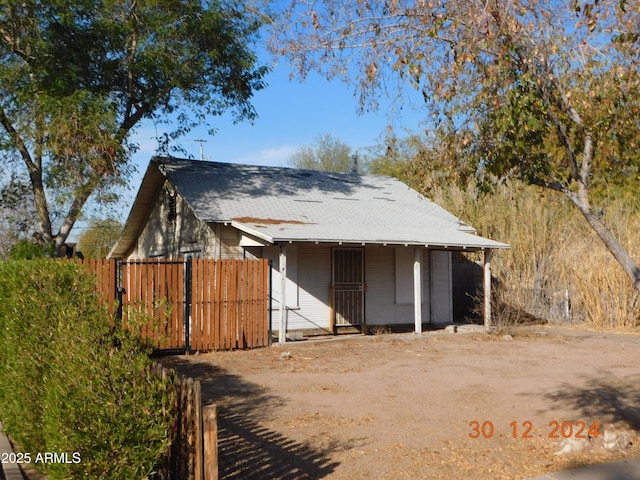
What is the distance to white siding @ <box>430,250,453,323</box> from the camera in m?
20.5

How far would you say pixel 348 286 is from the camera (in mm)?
18406

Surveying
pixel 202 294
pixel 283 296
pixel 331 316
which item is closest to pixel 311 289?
pixel 331 316

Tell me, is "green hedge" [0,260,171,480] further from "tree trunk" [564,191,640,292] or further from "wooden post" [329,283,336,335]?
"wooden post" [329,283,336,335]

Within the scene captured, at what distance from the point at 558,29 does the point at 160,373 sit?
223 inches

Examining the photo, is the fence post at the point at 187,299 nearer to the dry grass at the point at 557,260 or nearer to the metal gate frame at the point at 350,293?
the metal gate frame at the point at 350,293

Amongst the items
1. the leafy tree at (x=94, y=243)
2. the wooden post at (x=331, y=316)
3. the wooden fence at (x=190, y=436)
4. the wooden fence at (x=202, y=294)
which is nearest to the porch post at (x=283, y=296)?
the wooden fence at (x=202, y=294)

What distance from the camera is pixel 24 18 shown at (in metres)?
17.2

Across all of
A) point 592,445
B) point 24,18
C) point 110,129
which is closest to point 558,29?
point 592,445

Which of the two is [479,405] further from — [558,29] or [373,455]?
[558,29]

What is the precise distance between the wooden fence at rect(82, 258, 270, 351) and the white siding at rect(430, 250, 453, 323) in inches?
289

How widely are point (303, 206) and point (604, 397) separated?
11.1 m

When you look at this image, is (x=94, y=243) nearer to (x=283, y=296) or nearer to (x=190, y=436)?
(x=283, y=296)

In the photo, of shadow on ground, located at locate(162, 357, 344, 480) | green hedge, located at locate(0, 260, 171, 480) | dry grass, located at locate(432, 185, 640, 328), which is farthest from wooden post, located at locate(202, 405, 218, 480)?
dry grass, located at locate(432, 185, 640, 328)

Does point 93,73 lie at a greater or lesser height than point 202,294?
greater
